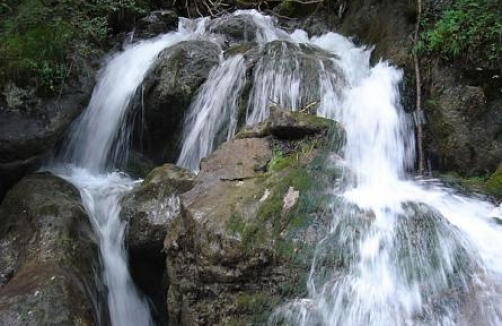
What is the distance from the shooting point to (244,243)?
137 inches

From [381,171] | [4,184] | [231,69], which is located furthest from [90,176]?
[381,171]

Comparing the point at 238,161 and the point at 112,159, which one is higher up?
the point at 112,159

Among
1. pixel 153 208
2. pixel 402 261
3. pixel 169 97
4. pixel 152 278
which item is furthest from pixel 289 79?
pixel 402 261

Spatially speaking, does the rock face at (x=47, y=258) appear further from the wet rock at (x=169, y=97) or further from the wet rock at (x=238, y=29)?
the wet rock at (x=238, y=29)

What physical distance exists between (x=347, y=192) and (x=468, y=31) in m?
3.11

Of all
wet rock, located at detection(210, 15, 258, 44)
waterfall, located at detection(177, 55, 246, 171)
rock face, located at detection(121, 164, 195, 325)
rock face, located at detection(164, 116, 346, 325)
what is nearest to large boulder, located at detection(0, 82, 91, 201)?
rock face, located at detection(121, 164, 195, 325)

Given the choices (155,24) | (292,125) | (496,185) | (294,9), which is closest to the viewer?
(496,185)

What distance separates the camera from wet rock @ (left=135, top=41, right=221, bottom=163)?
6902mm

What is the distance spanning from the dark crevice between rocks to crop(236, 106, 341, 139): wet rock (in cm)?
172

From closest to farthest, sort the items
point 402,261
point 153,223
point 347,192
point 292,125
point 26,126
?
point 402,261 → point 347,192 → point 292,125 → point 153,223 → point 26,126

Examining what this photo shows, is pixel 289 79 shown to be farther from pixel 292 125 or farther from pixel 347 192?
pixel 347 192

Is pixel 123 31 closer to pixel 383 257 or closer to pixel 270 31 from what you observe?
pixel 270 31

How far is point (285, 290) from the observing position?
11.0ft

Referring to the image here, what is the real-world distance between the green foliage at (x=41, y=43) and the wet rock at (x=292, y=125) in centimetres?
279
